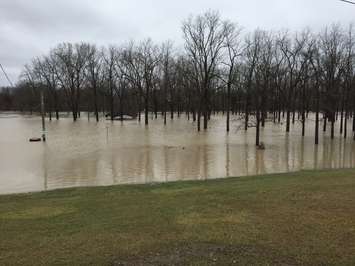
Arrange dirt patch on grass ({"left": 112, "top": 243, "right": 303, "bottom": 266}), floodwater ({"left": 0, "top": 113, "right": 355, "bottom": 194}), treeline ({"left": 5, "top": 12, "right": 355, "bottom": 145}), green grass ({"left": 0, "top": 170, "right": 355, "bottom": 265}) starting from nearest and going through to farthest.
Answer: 1. dirt patch on grass ({"left": 112, "top": 243, "right": 303, "bottom": 266})
2. green grass ({"left": 0, "top": 170, "right": 355, "bottom": 265})
3. floodwater ({"left": 0, "top": 113, "right": 355, "bottom": 194})
4. treeline ({"left": 5, "top": 12, "right": 355, "bottom": 145})

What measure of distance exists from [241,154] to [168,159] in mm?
4958

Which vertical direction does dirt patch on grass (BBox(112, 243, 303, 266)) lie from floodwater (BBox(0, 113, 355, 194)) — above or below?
above

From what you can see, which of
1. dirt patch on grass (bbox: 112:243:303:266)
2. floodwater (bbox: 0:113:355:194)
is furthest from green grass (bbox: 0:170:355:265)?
floodwater (bbox: 0:113:355:194)

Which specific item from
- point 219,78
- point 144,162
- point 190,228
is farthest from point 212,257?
point 219,78

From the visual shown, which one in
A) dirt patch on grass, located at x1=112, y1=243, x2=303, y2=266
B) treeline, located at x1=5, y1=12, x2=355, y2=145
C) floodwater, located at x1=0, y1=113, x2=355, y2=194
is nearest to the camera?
dirt patch on grass, located at x1=112, y1=243, x2=303, y2=266

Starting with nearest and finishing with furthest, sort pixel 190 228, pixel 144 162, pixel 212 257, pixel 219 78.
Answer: pixel 212 257
pixel 190 228
pixel 144 162
pixel 219 78

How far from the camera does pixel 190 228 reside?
6.67m

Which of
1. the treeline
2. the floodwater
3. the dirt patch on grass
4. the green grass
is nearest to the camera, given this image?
the dirt patch on grass

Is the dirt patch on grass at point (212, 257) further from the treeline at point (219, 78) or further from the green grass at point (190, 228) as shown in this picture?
the treeline at point (219, 78)

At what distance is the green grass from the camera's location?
17.6ft

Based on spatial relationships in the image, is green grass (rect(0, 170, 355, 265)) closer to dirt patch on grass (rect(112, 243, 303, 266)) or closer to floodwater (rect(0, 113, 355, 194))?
dirt patch on grass (rect(112, 243, 303, 266))

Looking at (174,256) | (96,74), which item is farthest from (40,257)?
(96,74)

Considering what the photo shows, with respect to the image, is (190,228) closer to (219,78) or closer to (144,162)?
(144,162)

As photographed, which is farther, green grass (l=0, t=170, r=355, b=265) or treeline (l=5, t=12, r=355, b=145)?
treeline (l=5, t=12, r=355, b=145)
